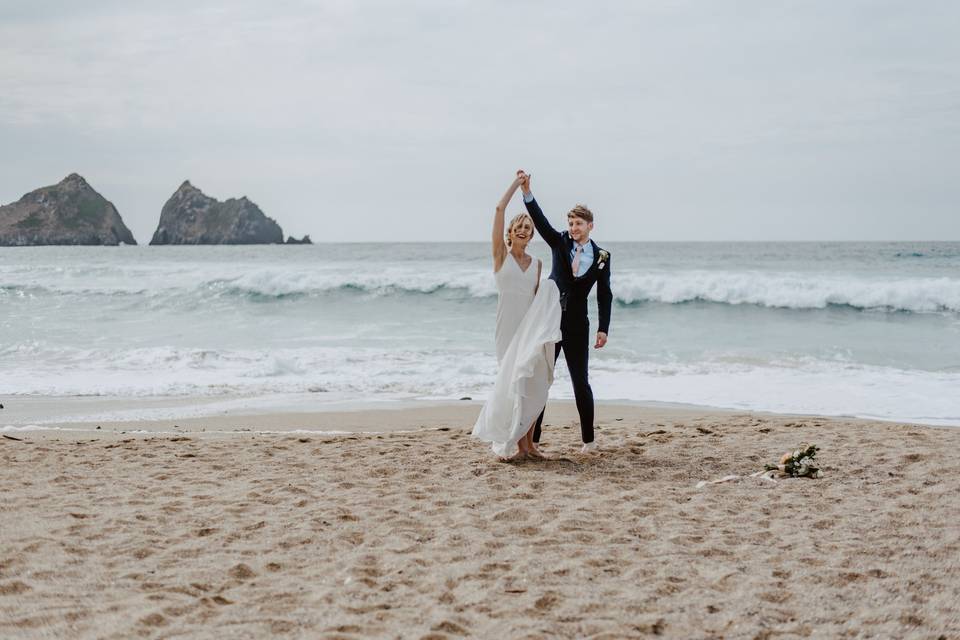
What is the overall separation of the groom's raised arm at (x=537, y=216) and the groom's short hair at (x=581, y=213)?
6.8 inches

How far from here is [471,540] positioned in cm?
419

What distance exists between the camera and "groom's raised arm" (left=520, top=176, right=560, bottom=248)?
5566mm

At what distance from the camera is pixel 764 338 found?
16391 mm

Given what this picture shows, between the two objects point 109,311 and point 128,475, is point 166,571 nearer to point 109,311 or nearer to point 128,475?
point 128,475

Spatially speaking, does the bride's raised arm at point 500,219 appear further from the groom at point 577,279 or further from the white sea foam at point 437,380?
the white sea foam at point 437,380

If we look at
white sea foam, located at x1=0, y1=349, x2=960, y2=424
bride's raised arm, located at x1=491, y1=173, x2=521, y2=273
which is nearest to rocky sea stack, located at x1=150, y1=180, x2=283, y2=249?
white sea foam, located at x1=0, y1=349, x2=960, y2=424

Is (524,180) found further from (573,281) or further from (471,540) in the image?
(471,540)

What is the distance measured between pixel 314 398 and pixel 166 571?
6113 mm

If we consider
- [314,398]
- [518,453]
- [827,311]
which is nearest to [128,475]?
[518,453]

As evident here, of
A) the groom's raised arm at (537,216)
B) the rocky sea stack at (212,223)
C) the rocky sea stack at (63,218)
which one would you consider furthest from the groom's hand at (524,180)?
the rocky sea stack at (63,218)

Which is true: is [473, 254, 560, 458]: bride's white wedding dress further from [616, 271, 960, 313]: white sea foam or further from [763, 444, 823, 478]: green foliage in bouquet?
[616, 271, 960, 313]: white sea foam

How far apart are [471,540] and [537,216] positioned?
2410 mm

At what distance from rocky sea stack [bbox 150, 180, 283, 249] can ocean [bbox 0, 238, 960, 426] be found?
213ft

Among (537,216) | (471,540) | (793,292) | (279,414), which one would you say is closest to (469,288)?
(793,292)
